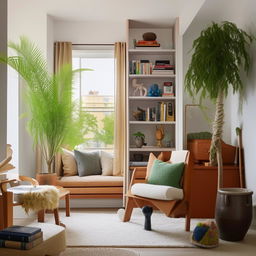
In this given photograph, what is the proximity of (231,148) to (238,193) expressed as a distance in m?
1.11

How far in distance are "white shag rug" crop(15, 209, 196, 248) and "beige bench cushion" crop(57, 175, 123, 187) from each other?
1.30 ft

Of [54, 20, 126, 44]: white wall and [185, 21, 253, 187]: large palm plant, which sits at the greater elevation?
[54, 20, 126, 44]: white wall

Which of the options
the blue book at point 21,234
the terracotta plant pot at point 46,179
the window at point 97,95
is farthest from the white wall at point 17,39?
the blue book at point 21,234

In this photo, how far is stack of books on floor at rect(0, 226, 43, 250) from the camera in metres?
2.71

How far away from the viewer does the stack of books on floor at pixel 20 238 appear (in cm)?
271

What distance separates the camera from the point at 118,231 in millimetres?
4375

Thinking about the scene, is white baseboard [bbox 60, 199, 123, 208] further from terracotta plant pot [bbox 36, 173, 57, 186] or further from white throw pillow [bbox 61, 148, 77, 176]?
terracotta plant pot [bbox 36, 173, 57, 186]

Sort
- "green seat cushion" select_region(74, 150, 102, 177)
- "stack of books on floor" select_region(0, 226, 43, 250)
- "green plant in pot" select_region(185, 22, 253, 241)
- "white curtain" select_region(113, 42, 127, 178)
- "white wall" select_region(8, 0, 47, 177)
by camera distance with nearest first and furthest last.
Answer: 1. "stack of books on floor" select_region(0, 226, 43, 250)
2. "green plant in pot" select_region(185, 22, 253, 241)
3. "white wall" select_region(8, 0, 47, 177)
4. "green seat cushion" select_region(74, 150, 102, 177)
5. "white curtain" select_region(113, 42, 127, 178)

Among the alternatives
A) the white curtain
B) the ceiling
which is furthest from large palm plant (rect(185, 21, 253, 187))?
the white curtain

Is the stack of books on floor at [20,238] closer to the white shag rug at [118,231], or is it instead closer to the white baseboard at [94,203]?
the white shag rug at [118,231]

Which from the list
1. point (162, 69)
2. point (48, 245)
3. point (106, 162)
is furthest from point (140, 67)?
point (48, 245)

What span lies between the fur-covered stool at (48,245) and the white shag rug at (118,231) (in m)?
0.72

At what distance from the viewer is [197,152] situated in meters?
5.25

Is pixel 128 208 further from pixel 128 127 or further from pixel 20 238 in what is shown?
pixel 20 238
